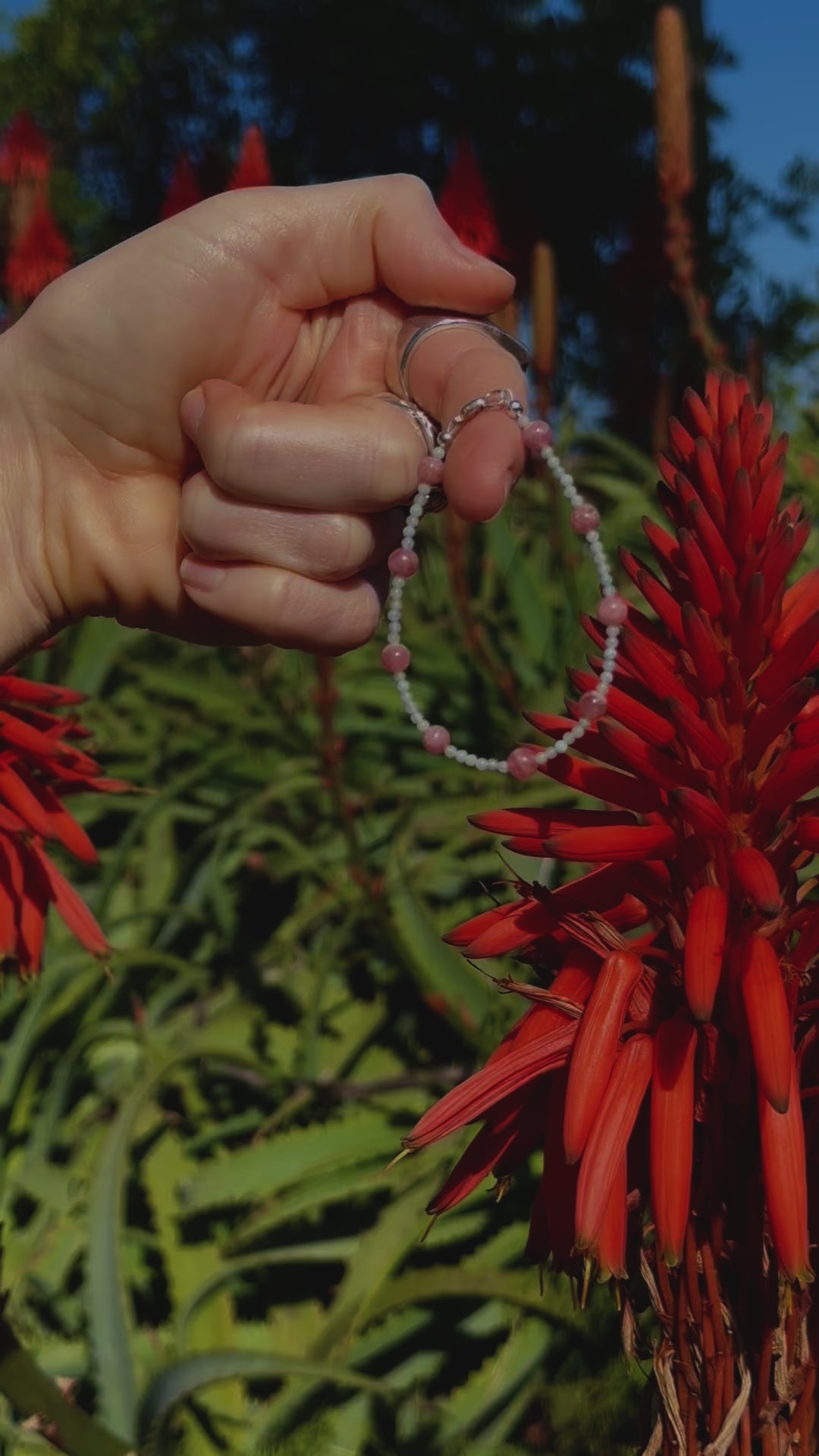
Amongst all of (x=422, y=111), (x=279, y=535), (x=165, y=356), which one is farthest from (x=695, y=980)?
(x=422, y=111)

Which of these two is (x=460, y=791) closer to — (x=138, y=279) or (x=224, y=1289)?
(x=224, y=1289)

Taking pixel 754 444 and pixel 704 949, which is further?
pixel 754 444

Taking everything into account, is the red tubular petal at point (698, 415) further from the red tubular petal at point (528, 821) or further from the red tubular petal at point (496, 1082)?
the red tubular petal at point (496, 1082)

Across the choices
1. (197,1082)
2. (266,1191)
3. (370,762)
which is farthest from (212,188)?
(266,1191)

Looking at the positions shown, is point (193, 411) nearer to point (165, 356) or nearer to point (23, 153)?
point (165, 356)

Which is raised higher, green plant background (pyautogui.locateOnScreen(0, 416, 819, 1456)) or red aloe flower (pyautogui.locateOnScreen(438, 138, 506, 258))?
red aloe flower (pyautogui.locateOnScreen(438, 138, 506, 258))

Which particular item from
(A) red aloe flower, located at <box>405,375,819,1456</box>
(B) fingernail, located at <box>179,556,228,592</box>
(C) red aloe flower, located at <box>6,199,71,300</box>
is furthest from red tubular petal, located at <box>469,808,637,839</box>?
(C) red aloe flower, located at <box>6,199,71,300</box>

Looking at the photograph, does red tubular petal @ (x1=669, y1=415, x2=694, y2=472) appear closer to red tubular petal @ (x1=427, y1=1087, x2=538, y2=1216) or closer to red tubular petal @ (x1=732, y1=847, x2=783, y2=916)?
red tubular petal @ (x1=732, y1=847, x2=783, y2=916)
